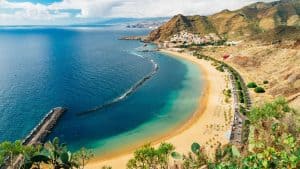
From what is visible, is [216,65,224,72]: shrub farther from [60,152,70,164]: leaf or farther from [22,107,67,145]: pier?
[60,152,70,164]: leaf

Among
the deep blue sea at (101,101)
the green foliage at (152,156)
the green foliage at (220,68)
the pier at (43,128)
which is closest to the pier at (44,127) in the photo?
the pier at (43,128)

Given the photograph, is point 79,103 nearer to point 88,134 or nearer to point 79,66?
point 88,134

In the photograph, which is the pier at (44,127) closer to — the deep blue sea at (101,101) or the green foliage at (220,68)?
the deep blue sea at (101,101)

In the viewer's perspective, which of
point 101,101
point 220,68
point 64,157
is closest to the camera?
point 64,157

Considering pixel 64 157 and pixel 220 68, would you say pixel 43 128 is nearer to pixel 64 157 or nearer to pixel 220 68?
pixel 64 157

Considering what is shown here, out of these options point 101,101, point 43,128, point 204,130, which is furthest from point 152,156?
point 101,101

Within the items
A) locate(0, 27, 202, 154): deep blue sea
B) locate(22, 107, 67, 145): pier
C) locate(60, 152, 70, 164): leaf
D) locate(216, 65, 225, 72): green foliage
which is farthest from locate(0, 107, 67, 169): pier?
locate(216, 65, 225, 72): green foliage

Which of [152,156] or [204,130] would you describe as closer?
[152,156]

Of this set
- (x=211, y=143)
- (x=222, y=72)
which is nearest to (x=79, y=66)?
(x=222, y=72)
